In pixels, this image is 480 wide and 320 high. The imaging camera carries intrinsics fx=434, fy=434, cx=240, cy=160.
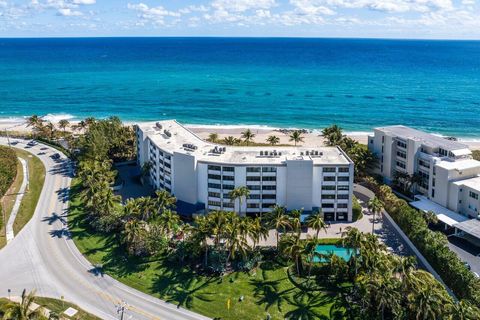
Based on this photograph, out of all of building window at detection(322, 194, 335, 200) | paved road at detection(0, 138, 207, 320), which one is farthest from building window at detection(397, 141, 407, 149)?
paved road at detection(0, 138, 207, 320)

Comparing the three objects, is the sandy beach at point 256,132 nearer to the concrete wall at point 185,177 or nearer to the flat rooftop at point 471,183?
the concrete wall at point 185,177

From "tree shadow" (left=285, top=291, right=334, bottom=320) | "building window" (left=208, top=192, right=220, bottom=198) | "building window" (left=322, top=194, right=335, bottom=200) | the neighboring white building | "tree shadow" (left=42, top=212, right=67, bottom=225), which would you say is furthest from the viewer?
"building window" (left=208, top=192, right=220, bottom=198)

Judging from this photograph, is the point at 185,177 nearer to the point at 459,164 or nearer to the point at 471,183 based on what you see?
the point at 459,164

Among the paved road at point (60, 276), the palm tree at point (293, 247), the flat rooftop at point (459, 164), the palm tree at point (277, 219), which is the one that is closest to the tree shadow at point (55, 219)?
the paved road at point (60, 276)

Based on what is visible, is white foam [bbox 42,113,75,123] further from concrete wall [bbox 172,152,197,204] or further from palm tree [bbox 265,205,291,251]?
palm tree [bbox 265,205,291,251]

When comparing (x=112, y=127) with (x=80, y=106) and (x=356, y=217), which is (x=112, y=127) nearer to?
(x=356, y=217)

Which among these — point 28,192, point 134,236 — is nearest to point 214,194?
point 134,236
